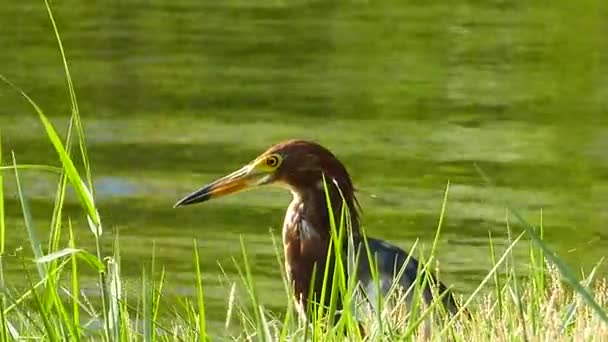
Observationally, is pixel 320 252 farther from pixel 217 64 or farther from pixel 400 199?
pixel 217 64

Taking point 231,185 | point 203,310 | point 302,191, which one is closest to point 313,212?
A: point 302,191

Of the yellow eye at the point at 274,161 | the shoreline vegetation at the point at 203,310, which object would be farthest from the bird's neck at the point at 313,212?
the shoreline vegetation at the point at 203,310

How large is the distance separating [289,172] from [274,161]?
0.09 metres

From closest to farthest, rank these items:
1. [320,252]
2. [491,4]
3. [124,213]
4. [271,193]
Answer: [320,252], [124,213], [271,193], [491,4]

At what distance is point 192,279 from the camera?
868 centimetres

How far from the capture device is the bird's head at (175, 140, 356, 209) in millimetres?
6406

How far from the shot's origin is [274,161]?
6.48 metres

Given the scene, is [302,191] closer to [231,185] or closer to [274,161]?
[274,161]

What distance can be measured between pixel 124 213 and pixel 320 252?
3.83 meters

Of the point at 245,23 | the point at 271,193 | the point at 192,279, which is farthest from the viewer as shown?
the point at 245,23

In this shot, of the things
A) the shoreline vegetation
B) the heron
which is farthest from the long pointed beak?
the shoreline vegetation

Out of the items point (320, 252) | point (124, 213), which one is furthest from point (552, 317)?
point (124, 213)

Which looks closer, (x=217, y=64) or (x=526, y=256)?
(x=526, y=256)

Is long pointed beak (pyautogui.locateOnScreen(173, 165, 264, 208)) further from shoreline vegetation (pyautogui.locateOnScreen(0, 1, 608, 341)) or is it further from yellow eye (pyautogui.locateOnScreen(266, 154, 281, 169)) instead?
shoreline vegetation (pyautogui.locateOnScreen(0, 1, 608, 341))
